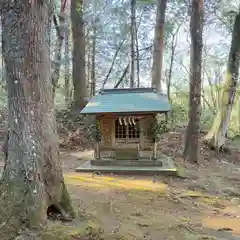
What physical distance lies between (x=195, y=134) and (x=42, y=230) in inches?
331

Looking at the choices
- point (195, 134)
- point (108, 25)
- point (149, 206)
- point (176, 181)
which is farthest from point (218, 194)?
point (108, 25)

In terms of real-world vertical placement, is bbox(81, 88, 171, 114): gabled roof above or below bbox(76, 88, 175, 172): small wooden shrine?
above

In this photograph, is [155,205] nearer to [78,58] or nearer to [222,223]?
[222,223]

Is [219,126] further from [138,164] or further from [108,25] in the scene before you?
[108,25]

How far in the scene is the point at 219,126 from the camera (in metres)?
14.3

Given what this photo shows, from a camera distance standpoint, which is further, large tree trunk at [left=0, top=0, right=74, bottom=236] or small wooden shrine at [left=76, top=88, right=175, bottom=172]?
small wooden shrine at [left=76, top=88, right=175, bottom=172]

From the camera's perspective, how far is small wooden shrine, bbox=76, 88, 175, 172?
10594 millimetres

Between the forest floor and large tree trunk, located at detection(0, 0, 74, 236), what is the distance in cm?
42

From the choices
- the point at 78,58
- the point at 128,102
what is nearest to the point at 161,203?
the point at 128,102

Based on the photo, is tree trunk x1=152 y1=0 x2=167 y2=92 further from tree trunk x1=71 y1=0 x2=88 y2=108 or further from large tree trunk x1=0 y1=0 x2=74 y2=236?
large tree trunk x1=0 y1=0 x2=74 y2=236

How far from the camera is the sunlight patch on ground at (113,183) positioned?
8.10 m

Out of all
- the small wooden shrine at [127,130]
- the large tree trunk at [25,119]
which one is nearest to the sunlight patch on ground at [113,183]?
the small wooden shrine at [127,130]

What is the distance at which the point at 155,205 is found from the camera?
6879mm

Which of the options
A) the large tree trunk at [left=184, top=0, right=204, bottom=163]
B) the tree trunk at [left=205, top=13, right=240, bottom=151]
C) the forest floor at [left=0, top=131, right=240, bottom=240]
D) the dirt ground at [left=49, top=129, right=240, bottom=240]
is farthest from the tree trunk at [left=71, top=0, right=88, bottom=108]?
the tree trunk at [left=205, top=13, right=240, bottom=151]
